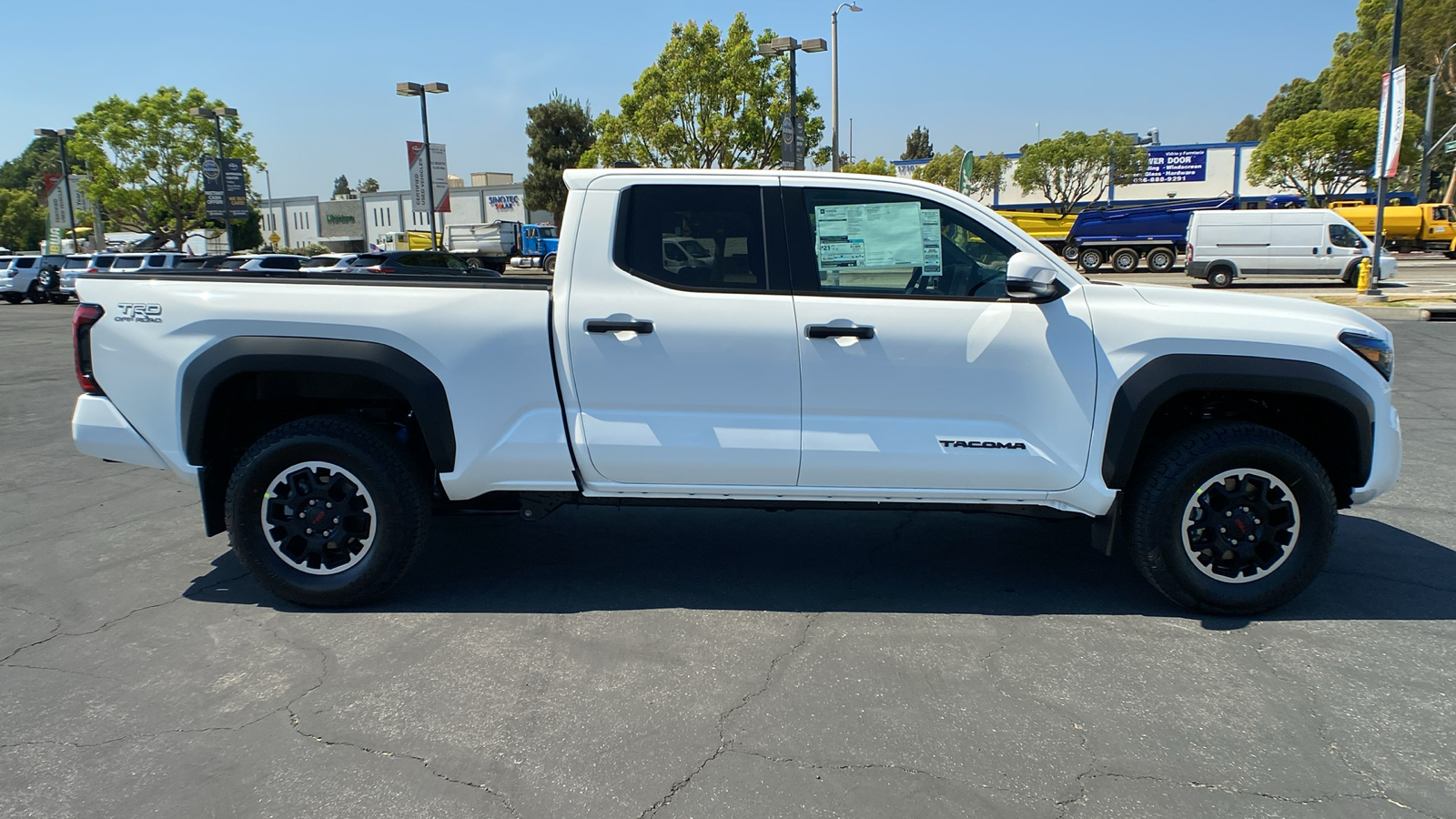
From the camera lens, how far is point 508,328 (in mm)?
4043

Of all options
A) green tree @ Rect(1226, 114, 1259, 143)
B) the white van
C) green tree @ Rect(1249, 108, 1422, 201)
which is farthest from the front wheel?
green tree @ Rect(1226, 114, 1259, 143)

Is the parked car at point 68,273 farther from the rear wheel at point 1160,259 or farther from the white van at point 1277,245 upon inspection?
the rear wheel at point 1160,259

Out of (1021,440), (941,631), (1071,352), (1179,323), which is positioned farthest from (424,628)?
(1179,323)

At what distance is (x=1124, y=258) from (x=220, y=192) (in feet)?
104

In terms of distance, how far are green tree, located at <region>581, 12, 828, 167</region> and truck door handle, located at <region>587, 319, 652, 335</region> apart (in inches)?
1183

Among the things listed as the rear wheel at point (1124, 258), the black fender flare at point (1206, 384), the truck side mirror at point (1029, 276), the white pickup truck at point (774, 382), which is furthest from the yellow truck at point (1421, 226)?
the truck side mirror at point (1029, 276)

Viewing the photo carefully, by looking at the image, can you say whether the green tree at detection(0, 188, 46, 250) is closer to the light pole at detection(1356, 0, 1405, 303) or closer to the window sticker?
the light pole at detection(1356, 0, 1405, 303)

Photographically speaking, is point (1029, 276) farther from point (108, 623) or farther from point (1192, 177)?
point (1192, 177)

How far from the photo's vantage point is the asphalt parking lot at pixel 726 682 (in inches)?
113

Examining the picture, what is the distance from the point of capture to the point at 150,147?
4809cm

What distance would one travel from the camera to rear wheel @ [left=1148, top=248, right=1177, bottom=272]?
3206cm

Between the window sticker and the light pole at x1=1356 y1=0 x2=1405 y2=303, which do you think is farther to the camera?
the light pole at x1=1356 y1=0 x2=1405 y2=303

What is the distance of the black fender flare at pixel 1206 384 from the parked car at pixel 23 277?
39.1 meters

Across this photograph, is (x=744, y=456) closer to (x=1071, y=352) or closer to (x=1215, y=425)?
(x=1071, y=352)
